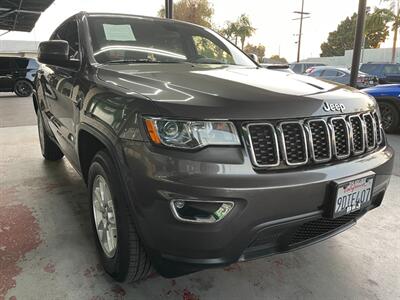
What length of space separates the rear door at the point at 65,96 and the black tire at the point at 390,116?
5808mm

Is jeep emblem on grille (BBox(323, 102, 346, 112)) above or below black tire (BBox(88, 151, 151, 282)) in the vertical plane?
above

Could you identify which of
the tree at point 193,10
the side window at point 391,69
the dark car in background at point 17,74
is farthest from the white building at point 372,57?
the dark car in background at point 17,74

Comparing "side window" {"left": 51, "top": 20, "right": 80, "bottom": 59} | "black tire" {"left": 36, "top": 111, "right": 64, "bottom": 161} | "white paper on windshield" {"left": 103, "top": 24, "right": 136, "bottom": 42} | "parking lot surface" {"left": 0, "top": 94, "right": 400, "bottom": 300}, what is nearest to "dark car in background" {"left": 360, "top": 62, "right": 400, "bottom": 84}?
"parking lot surface" {"left": 0, "top": 94, "right": 400, "bottom": 300}

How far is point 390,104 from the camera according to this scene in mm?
6891

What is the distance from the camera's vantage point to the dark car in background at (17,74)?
14.6 metres

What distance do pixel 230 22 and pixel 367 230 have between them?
4411 cm

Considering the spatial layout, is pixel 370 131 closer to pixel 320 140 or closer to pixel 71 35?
pixel 320 140

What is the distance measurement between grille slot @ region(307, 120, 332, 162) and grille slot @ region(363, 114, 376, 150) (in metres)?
0.45

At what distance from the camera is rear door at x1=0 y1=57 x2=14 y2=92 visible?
47.9ft

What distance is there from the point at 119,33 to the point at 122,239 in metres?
1.65

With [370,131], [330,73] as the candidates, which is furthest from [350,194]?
[330,73]

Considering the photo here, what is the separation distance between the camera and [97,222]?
2365 millimetres

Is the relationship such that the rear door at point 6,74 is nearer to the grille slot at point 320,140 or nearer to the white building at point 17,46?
the grille slot at point 320,140

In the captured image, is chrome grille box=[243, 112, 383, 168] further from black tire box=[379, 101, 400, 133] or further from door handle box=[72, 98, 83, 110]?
black tire box=[379, 101, 400, 133]
